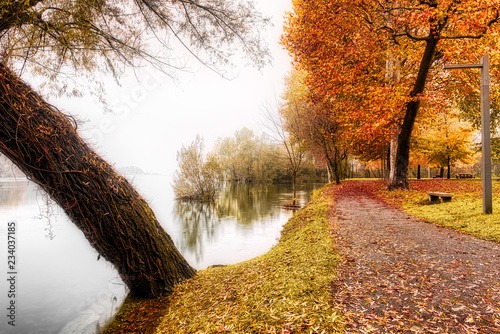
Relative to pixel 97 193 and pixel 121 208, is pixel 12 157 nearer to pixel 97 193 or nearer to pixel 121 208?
pixel 97 193

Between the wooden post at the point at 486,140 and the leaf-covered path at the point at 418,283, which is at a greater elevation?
the wooden post at the point at 486,140

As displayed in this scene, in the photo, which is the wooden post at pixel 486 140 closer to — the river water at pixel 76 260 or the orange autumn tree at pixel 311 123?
the river water at pixel 76 260

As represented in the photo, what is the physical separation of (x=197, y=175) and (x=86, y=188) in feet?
64.6

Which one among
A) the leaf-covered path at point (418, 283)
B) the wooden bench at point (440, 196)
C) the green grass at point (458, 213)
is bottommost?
the leaf-covered path at point (418, 283)

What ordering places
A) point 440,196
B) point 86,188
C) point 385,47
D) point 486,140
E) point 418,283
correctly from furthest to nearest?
point 385,47 → point 440,196 → point 486,140 → point 86,188 → point 418,283

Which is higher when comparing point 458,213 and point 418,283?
point 458,213

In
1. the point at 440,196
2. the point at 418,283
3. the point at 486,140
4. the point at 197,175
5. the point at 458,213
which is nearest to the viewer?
the point at 418,283

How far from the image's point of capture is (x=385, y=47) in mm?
10867

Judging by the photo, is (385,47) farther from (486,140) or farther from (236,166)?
(236,166)

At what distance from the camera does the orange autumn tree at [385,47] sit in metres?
8.41

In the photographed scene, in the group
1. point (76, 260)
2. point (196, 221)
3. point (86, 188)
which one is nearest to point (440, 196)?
point (86, 188)

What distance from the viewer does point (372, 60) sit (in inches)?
449

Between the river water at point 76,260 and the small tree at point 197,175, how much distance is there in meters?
6.67

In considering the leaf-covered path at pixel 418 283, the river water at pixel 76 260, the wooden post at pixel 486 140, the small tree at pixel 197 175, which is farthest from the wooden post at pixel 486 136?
the small tree at pixel 197 175
